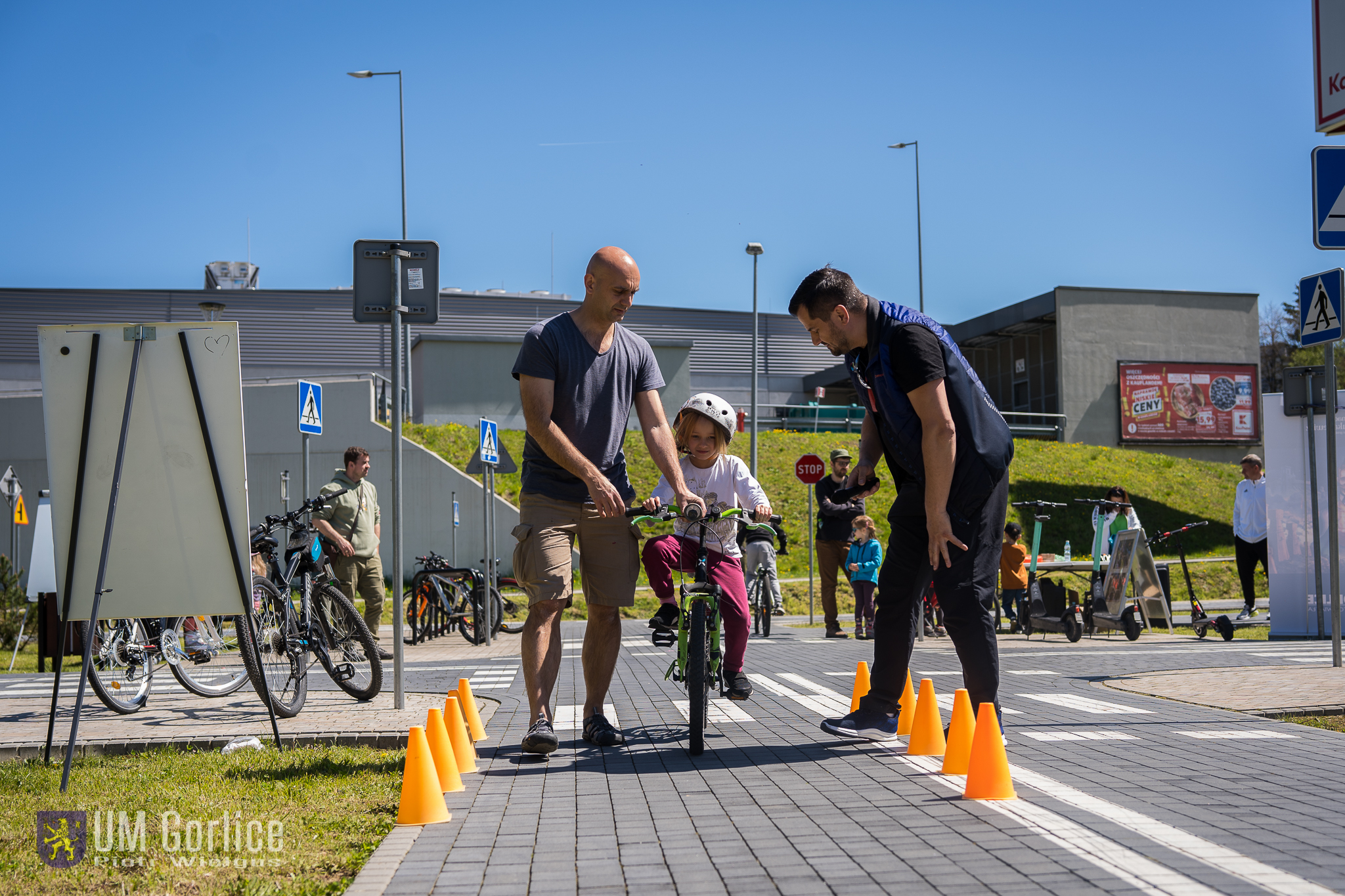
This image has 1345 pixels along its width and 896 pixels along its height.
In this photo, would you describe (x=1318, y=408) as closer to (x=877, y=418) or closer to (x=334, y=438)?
(x=877, y=418)

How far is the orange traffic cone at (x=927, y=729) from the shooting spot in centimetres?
529

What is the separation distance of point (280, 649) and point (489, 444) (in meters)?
8.96

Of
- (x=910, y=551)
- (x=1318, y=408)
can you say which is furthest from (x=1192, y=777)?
(x=1318, y=408)

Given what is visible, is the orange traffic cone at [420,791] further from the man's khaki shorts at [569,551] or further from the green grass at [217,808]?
the man's khaki shorts at [569,551]

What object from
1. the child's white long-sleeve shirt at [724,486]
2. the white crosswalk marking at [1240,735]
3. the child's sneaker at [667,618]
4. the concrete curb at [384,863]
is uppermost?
the child's white long-sleeve shirt at [724,486]

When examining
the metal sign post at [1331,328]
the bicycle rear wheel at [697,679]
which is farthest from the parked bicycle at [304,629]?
the metal sign post at [1331,328]

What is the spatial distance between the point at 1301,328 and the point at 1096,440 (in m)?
36.0

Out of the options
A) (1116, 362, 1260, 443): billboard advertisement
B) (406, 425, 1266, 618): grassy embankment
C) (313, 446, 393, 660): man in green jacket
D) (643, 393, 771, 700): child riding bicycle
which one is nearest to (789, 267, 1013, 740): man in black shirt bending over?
(643, 393, 771, 700): child riding bicycle

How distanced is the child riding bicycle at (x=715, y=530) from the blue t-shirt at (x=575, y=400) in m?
0.37

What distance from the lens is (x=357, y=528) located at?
37.2 feet

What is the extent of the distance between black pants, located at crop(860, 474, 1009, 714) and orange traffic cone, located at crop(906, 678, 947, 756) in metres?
0.17

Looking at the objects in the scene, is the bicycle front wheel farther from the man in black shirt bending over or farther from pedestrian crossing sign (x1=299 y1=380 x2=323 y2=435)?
pedestrian crossing sign (x1=299 y1=380 x2=323 y2=435)

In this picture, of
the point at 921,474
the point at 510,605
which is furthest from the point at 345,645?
the point at 510,605

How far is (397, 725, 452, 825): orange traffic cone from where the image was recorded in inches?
161
